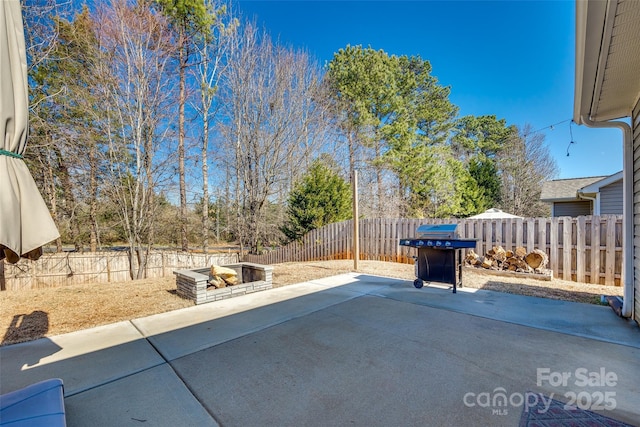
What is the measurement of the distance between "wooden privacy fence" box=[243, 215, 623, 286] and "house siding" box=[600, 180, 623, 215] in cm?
563

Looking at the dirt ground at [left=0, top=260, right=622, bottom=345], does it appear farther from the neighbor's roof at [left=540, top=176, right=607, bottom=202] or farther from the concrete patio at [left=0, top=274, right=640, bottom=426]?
the neighbor's roof at [left=540, top=176, right=607, bottom=202]

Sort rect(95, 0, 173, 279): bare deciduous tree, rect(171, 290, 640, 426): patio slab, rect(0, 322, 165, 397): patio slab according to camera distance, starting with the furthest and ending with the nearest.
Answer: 1. rect(95, 0, 173, 279): bare deciduous tree
2. rect(0, 322, 165, 397): patio slab
3. rect(171, 290, 640, 426): patio slab

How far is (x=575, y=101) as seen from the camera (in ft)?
11.0

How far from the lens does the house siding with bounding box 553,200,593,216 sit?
1351 cm

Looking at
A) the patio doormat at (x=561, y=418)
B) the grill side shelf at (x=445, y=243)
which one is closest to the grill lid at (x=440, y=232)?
the grill side shelf at (x=445, y=243)

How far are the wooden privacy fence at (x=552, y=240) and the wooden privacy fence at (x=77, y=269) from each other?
6.92 meters

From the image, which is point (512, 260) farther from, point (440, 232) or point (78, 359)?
point (78, 359)

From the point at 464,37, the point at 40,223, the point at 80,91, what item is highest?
the point at 464,37

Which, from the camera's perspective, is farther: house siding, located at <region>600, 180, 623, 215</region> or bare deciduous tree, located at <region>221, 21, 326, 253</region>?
bare deciduous tree, located at <region>221, 21, 326, 253</region>

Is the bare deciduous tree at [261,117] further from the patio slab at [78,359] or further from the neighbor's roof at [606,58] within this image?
the neighbor's roof at [606,58]

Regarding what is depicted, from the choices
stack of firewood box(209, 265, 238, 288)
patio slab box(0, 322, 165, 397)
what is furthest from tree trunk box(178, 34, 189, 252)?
patio slab box(0, 322, 165, 397)

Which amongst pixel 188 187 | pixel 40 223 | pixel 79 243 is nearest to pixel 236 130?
pixel 188 187

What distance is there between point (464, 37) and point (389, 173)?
7032 mm

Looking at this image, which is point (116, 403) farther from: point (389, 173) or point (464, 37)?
point (464, 37)
